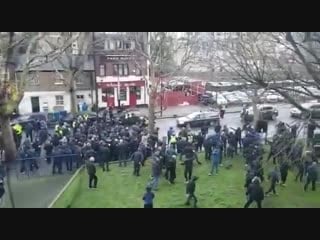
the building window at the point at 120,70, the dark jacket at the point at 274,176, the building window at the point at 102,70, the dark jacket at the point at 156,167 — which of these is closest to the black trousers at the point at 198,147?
the dark jacket at the point at 156,167

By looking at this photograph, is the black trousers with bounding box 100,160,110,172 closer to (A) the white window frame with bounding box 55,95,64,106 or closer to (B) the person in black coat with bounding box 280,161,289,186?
(B) the person in black coat with bounding box 280,161,289,186

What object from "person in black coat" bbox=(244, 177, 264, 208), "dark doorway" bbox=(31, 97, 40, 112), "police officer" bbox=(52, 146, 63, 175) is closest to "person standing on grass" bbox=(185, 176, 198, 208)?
"person in black coat" bbox=(244, 177, 264, 208)

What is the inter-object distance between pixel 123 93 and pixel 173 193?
772 inches

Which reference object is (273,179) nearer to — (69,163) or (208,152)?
(208,152)

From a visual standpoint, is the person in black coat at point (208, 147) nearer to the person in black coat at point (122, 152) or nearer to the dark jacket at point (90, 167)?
the person in black coat at point (122, 152)

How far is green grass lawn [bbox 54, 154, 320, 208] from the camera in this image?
11609mm

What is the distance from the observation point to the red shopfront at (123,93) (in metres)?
30.9

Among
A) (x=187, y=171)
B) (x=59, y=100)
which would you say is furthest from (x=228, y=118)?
(x=187, y=171)

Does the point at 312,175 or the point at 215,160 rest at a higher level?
the point at 215,160

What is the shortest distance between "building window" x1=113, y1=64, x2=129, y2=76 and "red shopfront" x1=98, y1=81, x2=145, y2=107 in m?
0.70

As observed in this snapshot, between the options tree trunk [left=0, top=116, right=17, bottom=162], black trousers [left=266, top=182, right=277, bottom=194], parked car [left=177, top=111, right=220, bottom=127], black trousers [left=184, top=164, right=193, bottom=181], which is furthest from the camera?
parked car [left=177, top=111, right=220, bottom=127]

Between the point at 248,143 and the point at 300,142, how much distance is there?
2725mm

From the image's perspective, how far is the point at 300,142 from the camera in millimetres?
13078

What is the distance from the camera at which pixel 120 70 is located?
31.0 meters
